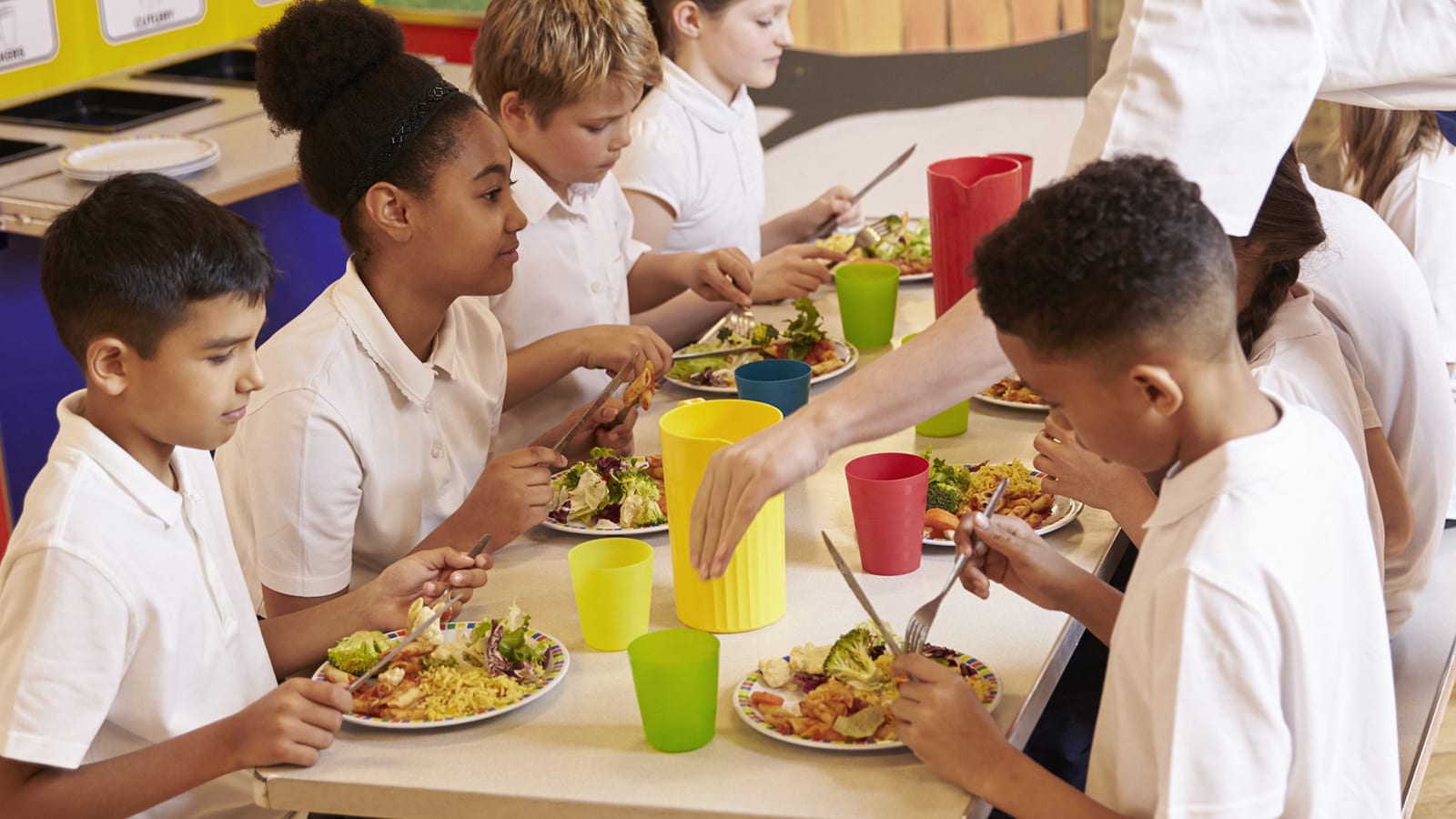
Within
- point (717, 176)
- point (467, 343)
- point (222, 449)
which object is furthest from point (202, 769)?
point (717, 176)

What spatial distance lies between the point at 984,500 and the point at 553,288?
894mm

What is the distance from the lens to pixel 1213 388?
107 centimetres

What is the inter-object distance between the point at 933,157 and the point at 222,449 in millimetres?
3434

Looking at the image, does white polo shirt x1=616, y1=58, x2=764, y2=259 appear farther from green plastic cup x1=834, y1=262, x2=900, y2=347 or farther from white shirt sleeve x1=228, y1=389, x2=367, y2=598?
white shirt sleeve x1=228, y1=389, x2=367, y2=598

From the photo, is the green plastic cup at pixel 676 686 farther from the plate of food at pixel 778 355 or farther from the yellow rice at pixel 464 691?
the plate of food at pixel 778 355

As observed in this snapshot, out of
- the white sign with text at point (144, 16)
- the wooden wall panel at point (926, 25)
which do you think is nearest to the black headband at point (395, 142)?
the white sign with text at point (144, 16)

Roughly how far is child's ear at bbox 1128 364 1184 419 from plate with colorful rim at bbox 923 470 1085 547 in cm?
49

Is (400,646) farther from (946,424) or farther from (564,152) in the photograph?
(564,152)

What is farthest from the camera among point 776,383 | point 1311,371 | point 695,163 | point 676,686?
point 695,163

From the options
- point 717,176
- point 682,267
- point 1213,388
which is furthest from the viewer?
point 717,176

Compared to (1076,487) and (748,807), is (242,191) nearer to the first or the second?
(1076,487)

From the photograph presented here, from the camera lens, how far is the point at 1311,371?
1.52 m

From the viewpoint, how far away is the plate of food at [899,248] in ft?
8.52

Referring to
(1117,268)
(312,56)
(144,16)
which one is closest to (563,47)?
(312,56)
